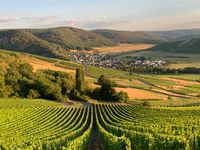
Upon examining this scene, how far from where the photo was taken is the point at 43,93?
130 meters

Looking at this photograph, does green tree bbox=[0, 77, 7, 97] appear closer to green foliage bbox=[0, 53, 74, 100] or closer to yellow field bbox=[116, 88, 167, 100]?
green foliage bbox=[0, 53, 74, 100]

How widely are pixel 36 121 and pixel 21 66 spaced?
78335 millimetres

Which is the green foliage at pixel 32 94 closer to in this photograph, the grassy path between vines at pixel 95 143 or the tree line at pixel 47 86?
the tree line at pixel 47 86

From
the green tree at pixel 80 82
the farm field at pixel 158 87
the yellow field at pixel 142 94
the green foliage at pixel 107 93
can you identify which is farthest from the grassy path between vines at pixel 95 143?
the farm field at pixel 158 87

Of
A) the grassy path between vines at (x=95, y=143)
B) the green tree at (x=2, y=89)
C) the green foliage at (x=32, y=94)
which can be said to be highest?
the grassy path between vines at (x=95, y=143)

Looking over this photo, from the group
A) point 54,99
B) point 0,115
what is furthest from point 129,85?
point 0,115

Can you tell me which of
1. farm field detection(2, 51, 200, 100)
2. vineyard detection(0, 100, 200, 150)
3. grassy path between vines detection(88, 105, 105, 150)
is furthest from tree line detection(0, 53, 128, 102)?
grassy path between vines detection(88, 105, 105, 150)

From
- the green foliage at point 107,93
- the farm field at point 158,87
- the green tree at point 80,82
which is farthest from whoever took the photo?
the farm field at point 158,87

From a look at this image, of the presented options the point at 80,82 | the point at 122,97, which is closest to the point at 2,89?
the point at 80,82

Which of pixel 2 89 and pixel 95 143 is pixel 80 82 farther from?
pixel 95 143

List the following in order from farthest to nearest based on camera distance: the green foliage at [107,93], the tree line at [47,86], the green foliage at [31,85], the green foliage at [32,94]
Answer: the green foliage at [107,93] < the tree line at [47,86] < the green foliage at [31,85] < the green foliage at [32,94]

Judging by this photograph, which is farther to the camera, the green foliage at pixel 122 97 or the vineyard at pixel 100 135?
the green foliage at pixel 122 97

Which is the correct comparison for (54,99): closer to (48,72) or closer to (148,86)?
(48,72)

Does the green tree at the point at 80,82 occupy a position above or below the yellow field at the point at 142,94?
above
